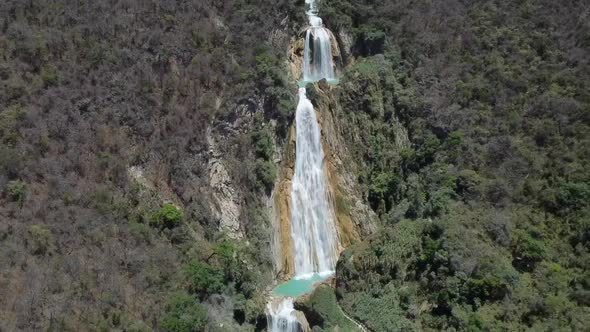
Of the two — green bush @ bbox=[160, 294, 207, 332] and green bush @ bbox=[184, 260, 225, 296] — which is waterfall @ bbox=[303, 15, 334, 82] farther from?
green bush @ bbox=[160, 294, 207, 332]

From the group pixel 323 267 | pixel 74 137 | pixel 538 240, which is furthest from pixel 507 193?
pixel 74 137

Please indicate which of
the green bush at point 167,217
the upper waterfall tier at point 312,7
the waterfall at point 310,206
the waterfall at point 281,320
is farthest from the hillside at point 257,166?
the upper waterfall tier at point 312,7

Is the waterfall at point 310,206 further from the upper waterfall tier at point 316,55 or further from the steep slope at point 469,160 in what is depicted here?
the upper waterfall tier at point 316,55

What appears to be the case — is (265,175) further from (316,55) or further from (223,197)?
(316,55)

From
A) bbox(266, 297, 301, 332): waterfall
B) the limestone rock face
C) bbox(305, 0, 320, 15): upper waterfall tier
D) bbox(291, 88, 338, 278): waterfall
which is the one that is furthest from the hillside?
bbox(305, 0, 320, 15): upper waterfall tier

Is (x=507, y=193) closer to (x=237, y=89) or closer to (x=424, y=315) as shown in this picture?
(x=424, y=315)

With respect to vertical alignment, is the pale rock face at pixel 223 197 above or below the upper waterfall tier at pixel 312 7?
below
